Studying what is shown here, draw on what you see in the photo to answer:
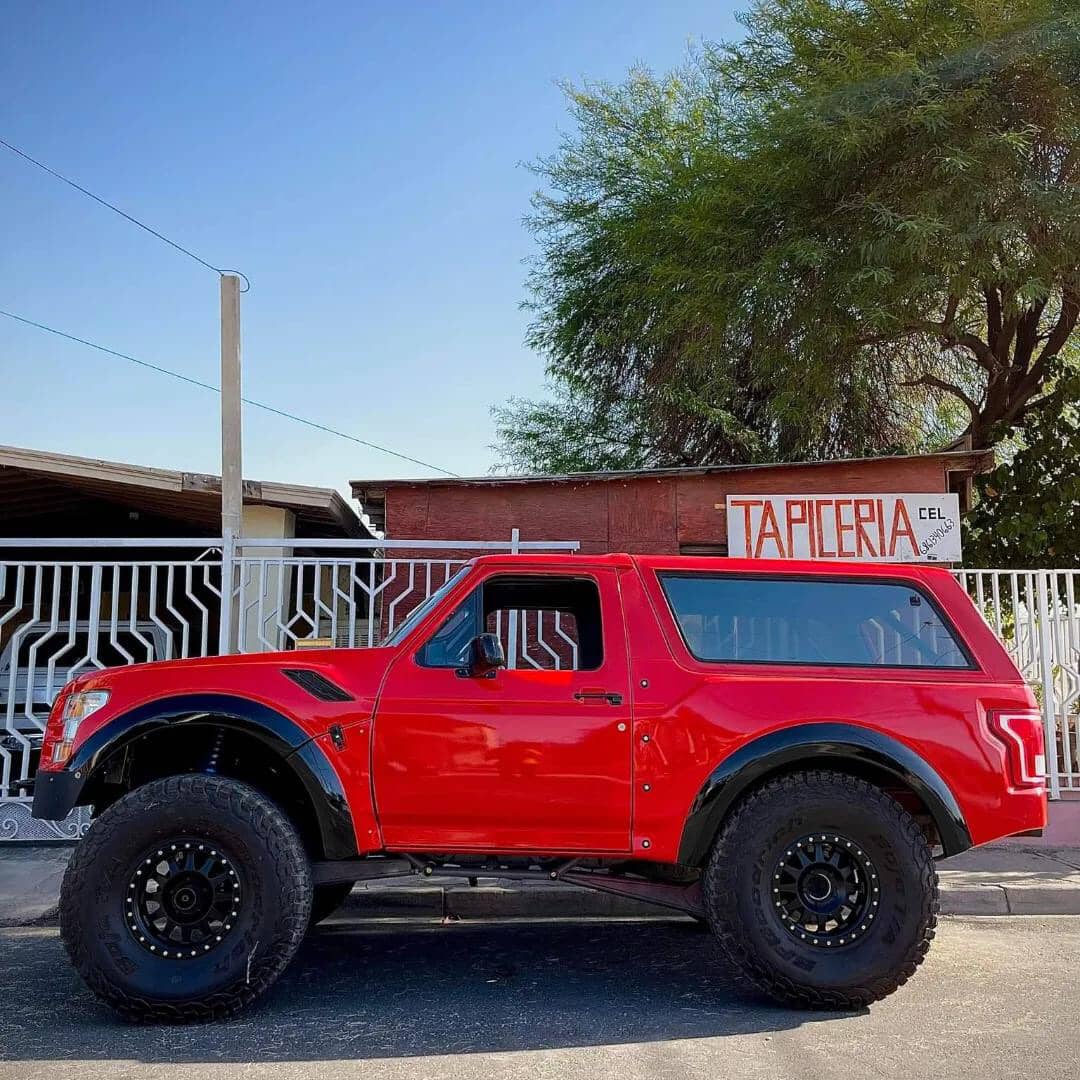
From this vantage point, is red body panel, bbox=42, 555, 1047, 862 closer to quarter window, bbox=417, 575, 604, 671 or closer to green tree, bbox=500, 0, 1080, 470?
quarter window, bbox=417, 575, 604, 671

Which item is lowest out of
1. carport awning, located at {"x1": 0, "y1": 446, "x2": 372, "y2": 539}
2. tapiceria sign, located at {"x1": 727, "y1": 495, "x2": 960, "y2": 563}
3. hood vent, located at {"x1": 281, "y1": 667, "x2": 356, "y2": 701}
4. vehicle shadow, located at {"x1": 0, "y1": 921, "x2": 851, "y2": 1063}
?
vehicle shadow, located at {"x1": 0, "y1": 921, "x2": 851, "y2": 1063}

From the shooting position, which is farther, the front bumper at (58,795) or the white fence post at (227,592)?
the white fence post at (227,592)

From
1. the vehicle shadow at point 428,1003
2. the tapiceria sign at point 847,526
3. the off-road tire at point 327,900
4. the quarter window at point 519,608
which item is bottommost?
the vehicle shadow at point 428,1003

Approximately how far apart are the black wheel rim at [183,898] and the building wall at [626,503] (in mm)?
6441

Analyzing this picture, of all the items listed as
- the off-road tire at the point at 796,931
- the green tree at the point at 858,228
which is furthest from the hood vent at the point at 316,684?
the green tree at the point at 858,228

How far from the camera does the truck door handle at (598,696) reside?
4.92 m

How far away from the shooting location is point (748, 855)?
15.6 feet

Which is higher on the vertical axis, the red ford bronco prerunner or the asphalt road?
the red ford bronco prerunner

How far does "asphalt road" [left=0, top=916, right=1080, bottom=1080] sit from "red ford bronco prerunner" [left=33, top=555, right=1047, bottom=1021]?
0.24 m

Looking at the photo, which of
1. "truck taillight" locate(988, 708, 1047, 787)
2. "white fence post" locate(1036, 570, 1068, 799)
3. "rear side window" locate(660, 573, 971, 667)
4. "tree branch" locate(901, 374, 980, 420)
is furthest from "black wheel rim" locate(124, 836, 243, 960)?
"tree branch" locate(901, 374, 980, 420)

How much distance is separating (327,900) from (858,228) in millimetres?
9460

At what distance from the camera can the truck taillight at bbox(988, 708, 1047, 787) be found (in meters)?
4.92

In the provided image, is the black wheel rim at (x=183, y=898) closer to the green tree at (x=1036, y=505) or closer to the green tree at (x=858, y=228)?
the green tree at (x=858, y=228)

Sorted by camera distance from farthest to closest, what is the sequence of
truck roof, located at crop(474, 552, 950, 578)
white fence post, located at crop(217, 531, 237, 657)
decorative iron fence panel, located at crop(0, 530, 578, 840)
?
1. white fence post, located at crop(217, 531, 237, 657)
2. decorative iron fence panel, located at crop(0, 530, 578, 840)
3. truck roof, located at crop(474, 552, 950, 578)
